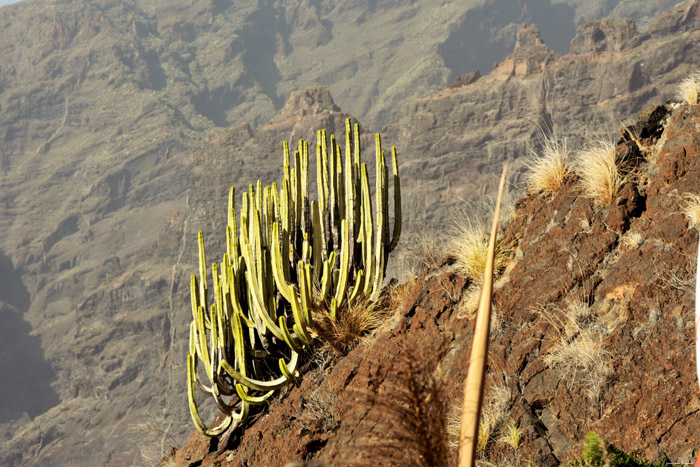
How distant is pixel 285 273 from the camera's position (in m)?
6.10

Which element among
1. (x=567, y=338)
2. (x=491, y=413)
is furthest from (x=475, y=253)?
(x=491, y=413)

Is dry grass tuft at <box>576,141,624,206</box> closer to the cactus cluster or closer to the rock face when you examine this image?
the cactus cluster

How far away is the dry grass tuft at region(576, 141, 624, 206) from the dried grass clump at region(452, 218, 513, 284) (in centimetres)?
87

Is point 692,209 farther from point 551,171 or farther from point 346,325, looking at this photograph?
point 346,325

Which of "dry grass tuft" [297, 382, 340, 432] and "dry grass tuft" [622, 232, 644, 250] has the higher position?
"dry grass tuft" [622, 232, 644, 250]

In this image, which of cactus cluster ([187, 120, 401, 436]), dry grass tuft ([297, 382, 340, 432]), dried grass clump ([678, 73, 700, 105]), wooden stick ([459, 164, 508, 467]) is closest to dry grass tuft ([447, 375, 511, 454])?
dry grass tuft ([297, 382, 340, 432])

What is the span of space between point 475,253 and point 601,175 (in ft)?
4.13

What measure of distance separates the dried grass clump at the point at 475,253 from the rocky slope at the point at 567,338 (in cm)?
9

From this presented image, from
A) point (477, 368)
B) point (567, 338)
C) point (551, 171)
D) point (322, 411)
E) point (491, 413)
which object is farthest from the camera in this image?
point (551, 171)

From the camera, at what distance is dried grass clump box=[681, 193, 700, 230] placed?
4444 millimetres

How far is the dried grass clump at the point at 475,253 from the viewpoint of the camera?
5270 mm

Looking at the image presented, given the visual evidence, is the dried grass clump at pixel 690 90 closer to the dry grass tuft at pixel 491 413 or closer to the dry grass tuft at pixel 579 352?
the dry grass tuft at pixel 579 352

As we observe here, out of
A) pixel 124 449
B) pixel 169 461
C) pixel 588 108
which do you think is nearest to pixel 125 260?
pixel 124 449

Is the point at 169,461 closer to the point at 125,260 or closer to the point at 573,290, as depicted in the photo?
the point at 573,290
